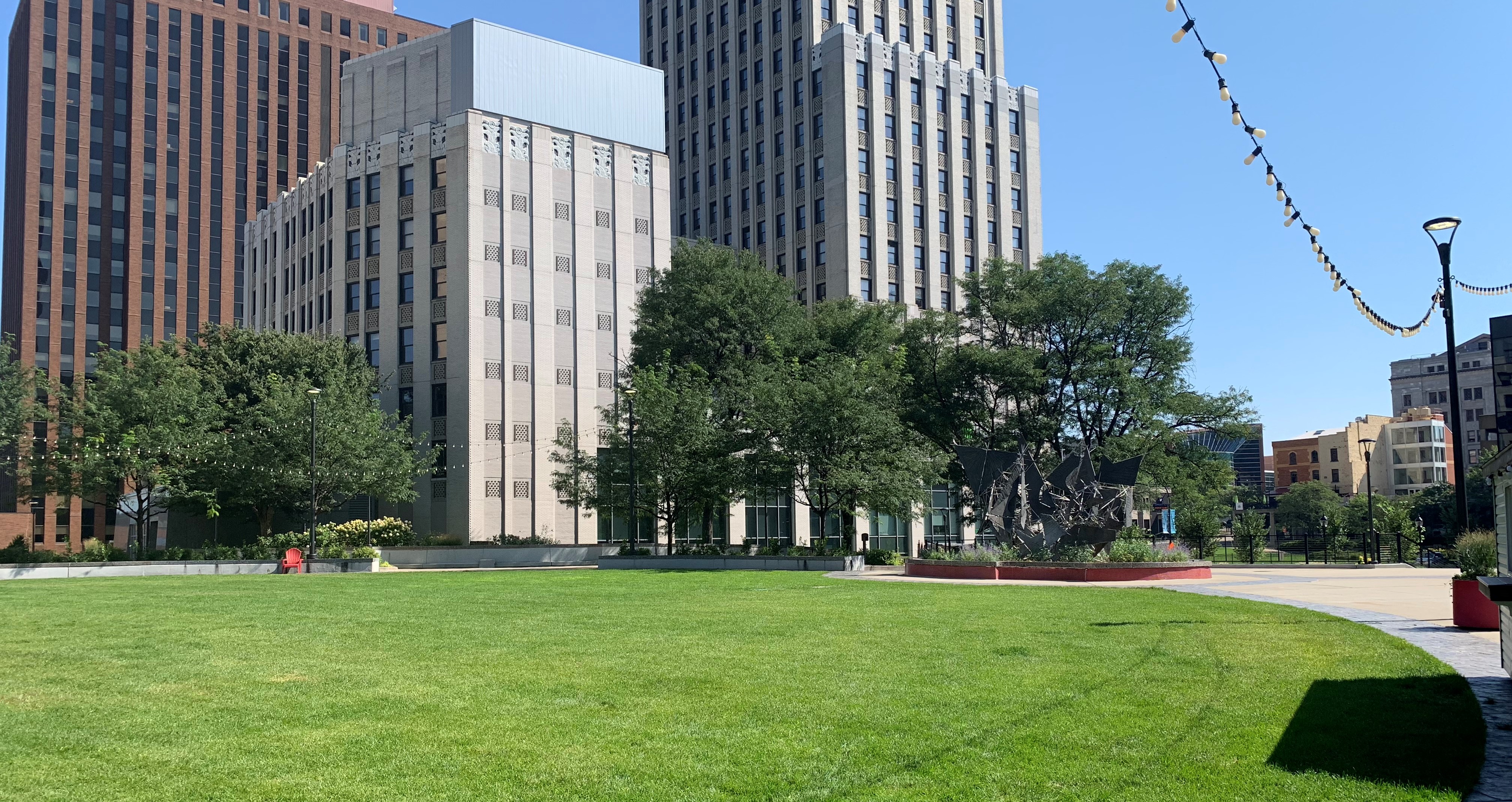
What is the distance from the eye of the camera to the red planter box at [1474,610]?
16.2 metres

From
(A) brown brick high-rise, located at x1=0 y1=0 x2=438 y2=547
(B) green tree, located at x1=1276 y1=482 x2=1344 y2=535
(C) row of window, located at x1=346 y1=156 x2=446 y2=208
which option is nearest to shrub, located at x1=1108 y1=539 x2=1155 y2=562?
(C) row of window, located at x1=346 y1=156 x2=446 y2=208

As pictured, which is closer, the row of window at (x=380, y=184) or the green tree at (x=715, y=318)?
the green tree at (x=715, y=318)

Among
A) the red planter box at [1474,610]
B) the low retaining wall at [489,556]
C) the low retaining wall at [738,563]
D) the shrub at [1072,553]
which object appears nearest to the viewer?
the red planter box at [1474,610]

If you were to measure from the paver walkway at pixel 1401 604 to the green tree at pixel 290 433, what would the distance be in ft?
83.4

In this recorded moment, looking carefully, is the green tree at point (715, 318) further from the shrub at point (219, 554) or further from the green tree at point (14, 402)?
the green tree at point (14, 402)

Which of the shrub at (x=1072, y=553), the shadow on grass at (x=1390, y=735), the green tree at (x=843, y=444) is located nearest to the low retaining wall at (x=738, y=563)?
the green tree at (x=843, y=444)

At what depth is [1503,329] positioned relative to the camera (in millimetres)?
101812

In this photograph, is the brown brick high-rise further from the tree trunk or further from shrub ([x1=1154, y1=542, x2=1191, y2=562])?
shrub ([x1=1154, y1=542, x2=1191, y2=562])

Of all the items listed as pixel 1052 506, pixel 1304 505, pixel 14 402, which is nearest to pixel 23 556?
pixel 14 402

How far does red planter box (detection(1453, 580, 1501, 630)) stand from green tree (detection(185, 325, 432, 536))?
4568 cm

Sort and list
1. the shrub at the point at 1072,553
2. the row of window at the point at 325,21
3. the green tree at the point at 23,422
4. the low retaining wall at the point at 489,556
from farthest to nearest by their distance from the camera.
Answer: the row of window at the point at 325,21 < the low retaining wall at the point at 489,556 < the green tree at the point at 23,422 < the shrub at the point at 1072,553

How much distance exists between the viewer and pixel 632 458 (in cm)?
4725

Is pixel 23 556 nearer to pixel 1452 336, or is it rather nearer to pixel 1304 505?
pixel 1452 336

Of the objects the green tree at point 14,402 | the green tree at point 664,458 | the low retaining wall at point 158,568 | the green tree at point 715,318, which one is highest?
the green tree at point 715,318
